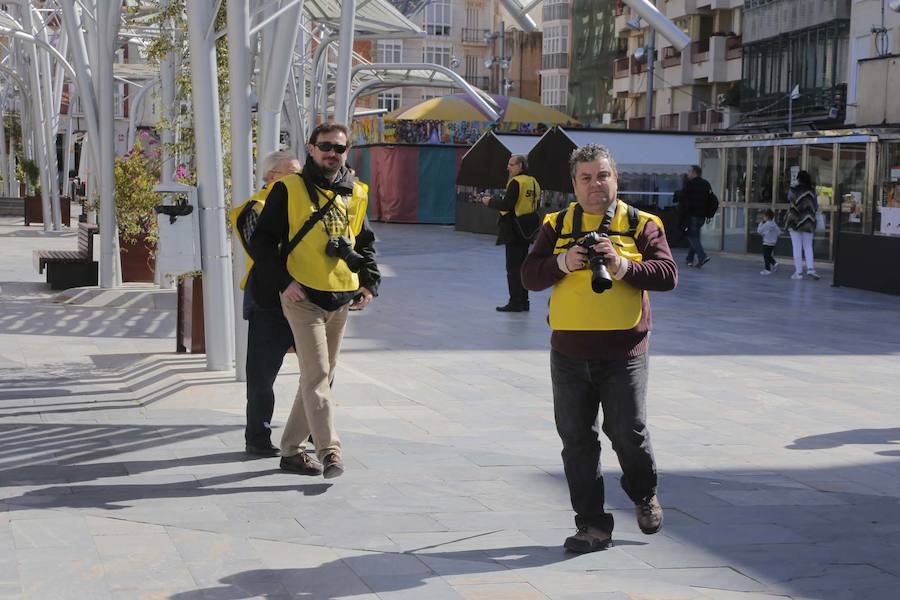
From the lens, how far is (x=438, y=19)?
102m

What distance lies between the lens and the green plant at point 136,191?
57.4ft

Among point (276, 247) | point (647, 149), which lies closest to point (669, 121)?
point (647, 149)

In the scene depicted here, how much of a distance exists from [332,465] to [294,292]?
85 centimetres

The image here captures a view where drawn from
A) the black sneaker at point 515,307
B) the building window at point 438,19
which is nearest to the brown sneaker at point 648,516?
the black sneaker at point 515,307

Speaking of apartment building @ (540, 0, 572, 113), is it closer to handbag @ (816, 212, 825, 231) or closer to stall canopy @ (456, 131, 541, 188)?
stall canopy @ (456, 131, 541, 188)

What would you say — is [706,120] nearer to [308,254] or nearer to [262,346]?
[262,346]

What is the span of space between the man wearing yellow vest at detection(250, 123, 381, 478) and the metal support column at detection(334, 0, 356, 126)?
6.13 m

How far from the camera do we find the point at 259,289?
7.48 m

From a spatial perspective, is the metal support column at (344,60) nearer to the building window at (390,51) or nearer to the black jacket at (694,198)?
the black jacket at (694,198)

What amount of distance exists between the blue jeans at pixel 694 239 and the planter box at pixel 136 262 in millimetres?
9822

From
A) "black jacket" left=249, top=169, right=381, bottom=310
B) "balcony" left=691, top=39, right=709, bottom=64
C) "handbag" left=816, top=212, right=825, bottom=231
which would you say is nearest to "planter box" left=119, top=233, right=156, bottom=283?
"handbag" left=816, top=212, right=825, bottom=231

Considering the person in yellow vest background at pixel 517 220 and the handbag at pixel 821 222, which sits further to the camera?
the handbag at pixel 821 222

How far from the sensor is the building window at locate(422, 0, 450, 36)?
101188 millimetres

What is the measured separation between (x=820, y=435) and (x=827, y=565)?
3342 mm
